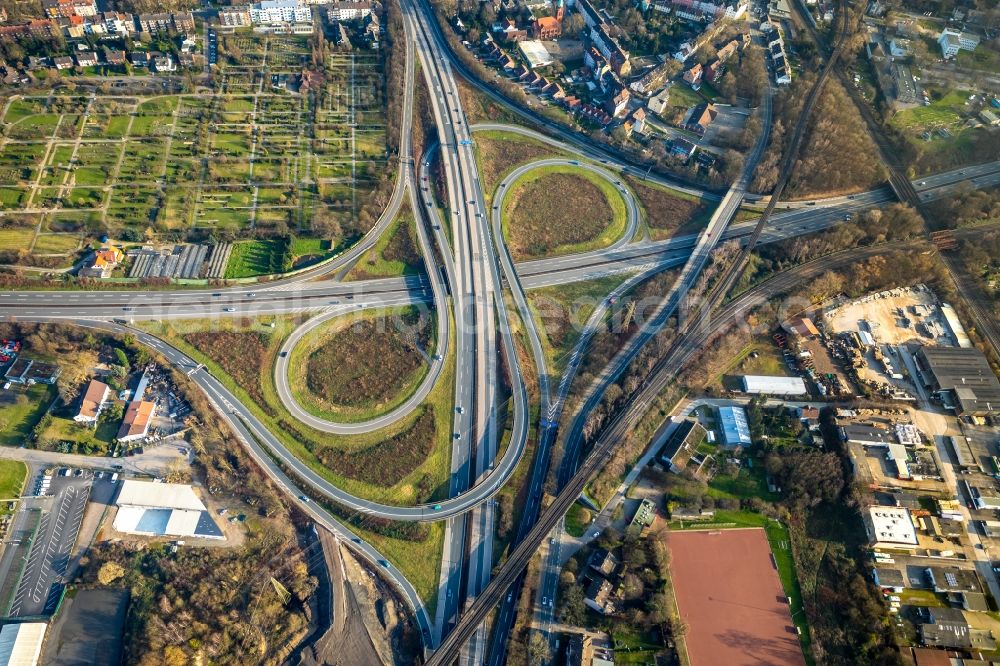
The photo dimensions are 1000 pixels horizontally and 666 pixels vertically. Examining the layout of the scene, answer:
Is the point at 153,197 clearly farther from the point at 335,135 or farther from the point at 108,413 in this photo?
the point at 108,413

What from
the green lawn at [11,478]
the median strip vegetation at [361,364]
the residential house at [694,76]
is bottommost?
the green lawn at [11,478]

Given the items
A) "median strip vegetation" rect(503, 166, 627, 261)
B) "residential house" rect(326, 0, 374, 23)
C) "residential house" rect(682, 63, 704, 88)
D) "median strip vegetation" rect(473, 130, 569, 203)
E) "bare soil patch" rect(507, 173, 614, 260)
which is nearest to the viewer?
"median strip vegetation" rect(503, 166, 627, 261)

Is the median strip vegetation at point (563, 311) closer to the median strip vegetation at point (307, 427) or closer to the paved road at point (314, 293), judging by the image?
the paved road at point (314, 293)

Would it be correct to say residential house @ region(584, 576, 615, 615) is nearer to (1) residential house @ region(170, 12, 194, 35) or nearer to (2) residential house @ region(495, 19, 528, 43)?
(2) residential house @ region(495, 19, 528, 43)

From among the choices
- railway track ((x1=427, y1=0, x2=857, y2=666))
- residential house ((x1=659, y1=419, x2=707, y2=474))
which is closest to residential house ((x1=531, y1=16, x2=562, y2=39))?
railway track ((x1=427, y1=0, x2=857, y2=666))

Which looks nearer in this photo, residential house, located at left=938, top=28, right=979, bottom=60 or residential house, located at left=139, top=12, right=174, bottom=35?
residential house, located at left=139, top=12, right=174, bottom=35

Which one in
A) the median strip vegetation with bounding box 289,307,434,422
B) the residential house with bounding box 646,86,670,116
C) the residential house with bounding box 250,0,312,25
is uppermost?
the residential house with bounding box 250,0,312,25

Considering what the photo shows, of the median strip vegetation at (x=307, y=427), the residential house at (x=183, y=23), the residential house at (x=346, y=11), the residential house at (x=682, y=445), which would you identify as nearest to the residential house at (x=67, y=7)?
the residential house at (x=183, y=23)
